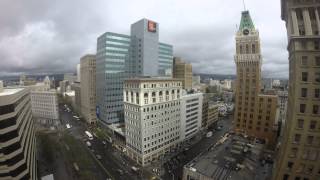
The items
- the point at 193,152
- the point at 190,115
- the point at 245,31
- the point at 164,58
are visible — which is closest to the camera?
the point at 193,152

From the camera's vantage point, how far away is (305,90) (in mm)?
35062

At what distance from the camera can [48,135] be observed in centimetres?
12744

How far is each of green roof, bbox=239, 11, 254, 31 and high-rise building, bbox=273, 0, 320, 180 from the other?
8672 cm

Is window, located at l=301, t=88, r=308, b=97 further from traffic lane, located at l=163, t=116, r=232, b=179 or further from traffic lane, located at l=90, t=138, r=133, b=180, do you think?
traffic lane, located at l=90, t=138, r=133, b=180

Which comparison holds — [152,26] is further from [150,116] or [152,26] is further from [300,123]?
[300,123]

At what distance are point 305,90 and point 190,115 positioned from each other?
83.6m

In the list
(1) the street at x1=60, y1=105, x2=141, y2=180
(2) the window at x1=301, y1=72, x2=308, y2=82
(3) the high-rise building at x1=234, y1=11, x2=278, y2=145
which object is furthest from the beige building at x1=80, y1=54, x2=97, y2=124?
(2) the window at x1=301, y1=72, x2=308, y2=82

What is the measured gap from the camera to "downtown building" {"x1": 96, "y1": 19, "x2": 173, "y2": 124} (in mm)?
131625

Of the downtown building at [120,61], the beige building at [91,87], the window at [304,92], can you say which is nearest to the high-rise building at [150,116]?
the downtown building at [120,61]

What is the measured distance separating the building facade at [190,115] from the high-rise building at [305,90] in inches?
2826

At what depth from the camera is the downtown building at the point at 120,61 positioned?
131625 millimetres

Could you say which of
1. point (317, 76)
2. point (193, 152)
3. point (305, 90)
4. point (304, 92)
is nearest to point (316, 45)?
point (317, 76)

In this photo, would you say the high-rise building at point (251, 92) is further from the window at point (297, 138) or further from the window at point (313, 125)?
the window at point (313, 125)

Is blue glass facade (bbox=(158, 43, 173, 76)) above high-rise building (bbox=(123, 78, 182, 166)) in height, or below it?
above
